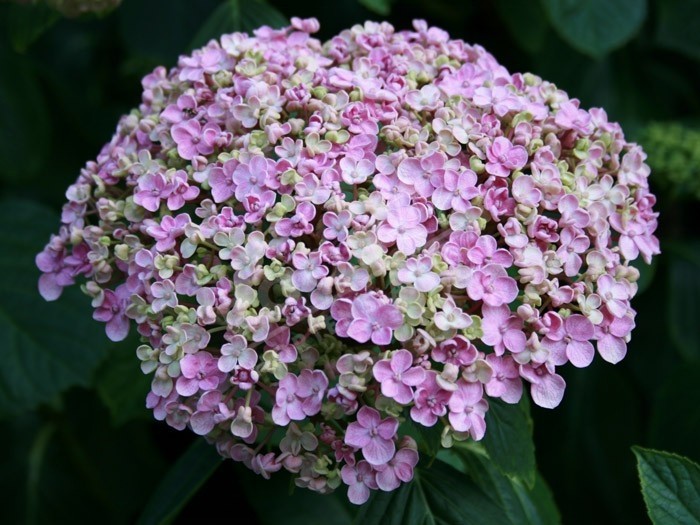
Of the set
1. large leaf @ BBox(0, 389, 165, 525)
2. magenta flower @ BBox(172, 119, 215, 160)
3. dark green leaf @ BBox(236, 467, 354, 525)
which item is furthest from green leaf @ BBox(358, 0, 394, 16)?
large leaf @ BBox(0, 389, 165, 525)

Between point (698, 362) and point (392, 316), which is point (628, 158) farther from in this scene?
point (698, 362)

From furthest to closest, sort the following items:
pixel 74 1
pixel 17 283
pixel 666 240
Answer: pixel 666 240 → pixel 17 283 → pixel 74 1

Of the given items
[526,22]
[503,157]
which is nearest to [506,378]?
[503,157]

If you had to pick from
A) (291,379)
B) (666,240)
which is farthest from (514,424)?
(666,240)

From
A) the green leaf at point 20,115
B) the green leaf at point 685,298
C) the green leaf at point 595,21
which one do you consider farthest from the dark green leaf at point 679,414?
the green leaf at point 20,115

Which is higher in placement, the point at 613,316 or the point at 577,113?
the point at 577,113

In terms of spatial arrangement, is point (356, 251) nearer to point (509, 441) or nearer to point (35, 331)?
point (509, 441)

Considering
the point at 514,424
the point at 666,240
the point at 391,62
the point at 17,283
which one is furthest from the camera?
the point at 666,240
